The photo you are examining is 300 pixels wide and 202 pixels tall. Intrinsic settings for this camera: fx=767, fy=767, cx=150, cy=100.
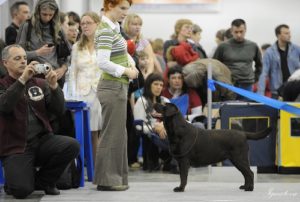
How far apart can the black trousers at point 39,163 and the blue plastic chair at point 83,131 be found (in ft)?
1.29

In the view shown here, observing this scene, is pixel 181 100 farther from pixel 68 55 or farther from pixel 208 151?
pixel 208 151

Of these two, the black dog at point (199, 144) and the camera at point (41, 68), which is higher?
the camera at point (41, 68)

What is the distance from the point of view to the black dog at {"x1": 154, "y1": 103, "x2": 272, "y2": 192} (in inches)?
210

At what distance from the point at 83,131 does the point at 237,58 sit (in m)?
3.00

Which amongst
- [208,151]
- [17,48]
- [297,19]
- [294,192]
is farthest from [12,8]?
[297,19]

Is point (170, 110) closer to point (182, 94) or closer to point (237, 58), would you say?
point (182, 94)

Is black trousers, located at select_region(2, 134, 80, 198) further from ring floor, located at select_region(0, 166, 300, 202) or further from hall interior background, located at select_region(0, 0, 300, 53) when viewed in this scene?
hall interior background, located at select_region(0, 0, 300, 53)

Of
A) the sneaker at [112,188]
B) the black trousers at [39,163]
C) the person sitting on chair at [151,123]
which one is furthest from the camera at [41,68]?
the person sitting on chair at [151,123]

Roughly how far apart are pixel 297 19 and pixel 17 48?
929 centimetres

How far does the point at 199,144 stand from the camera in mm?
5363

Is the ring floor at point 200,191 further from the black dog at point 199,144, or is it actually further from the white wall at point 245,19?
the white wall at point 245,19

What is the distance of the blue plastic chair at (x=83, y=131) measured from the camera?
576 cm

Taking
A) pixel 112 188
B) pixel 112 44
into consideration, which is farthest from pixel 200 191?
pixel 112 44

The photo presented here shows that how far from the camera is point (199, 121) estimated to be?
734 cm
